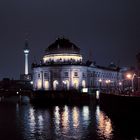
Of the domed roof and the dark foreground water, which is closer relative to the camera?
the dark foreground water

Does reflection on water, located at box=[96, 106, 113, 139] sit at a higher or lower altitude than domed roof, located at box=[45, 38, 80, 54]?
lower

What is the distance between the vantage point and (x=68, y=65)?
191000 millimetres

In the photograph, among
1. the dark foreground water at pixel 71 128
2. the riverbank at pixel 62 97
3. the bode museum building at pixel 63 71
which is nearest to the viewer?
the dark foreground water at pixel 71 128

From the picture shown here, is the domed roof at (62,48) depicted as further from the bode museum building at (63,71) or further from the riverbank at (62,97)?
the riverbank at (62,97)

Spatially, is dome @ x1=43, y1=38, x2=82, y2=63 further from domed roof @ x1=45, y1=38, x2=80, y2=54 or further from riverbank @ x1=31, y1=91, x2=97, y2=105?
riverbank @ x1=31, y1=91, x2=97, y2=105

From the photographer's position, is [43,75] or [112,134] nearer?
[112,134]

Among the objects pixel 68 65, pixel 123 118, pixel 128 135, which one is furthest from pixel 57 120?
pixel 68 65

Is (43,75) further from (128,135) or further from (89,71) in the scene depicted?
(128,135)

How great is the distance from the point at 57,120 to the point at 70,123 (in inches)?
234

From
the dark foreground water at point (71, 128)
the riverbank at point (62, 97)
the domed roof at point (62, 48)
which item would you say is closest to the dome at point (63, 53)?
the domed roof at point (62, 48)

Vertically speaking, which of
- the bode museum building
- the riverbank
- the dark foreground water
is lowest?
the dark foreground water

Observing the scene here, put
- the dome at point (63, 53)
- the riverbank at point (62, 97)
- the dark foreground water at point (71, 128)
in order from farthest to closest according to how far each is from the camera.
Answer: the dome at point (63, 53) → the riverbank at point (62, 97) → the dark foreground water at point (71, 128)

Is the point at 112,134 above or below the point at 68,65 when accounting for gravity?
below

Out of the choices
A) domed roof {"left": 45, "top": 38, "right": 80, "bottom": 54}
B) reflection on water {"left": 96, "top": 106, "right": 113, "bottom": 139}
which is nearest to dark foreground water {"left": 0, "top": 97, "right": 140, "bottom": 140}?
reflection on water {"left": 96, "top": 106, "right": 113, "bottom": 139}
